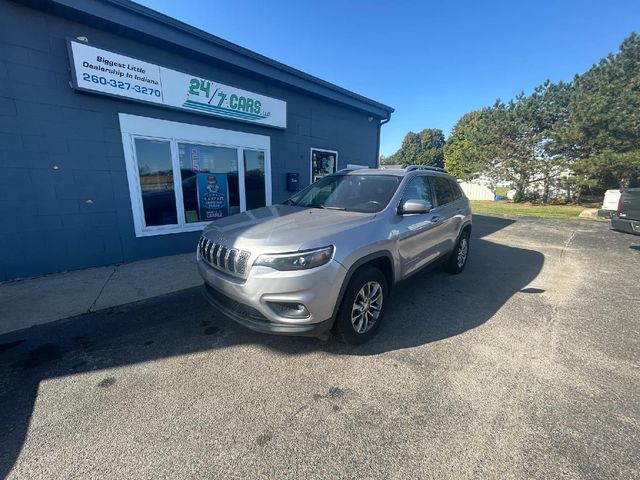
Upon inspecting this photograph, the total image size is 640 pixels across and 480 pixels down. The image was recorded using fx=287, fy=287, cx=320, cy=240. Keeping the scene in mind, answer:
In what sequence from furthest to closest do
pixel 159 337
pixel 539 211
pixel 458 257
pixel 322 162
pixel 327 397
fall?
pixel 539 211
pixel 322 162
pixel 458 257
pixel 159 337
pixel 327 397

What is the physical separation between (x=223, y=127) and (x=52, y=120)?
3.00 meters

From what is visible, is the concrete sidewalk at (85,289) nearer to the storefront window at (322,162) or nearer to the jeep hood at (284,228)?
the jeep hood at (284,228)

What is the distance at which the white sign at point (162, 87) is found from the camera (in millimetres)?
4820

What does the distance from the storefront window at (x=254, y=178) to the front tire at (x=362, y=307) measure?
525 cm

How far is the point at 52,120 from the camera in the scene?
4.75 meters

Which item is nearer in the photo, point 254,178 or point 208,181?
point 208,181

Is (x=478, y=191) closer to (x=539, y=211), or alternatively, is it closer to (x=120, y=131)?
(x=539, y=211)

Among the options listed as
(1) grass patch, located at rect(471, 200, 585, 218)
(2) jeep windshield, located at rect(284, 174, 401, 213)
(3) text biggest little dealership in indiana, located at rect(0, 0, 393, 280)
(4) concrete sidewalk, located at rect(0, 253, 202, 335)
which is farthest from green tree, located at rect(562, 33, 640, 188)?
(4) concrete sidewalk, located at rect(0, 253, 202, 335)

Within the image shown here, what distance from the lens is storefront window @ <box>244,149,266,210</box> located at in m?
7.36

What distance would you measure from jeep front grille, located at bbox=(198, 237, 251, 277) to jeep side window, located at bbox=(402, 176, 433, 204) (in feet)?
6.76

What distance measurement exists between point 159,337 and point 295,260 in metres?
1.94

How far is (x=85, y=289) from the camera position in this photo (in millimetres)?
4387

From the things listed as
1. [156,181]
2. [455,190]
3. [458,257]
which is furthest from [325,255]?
[156,181]

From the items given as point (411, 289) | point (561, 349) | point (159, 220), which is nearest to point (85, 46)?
point (159, 220)
